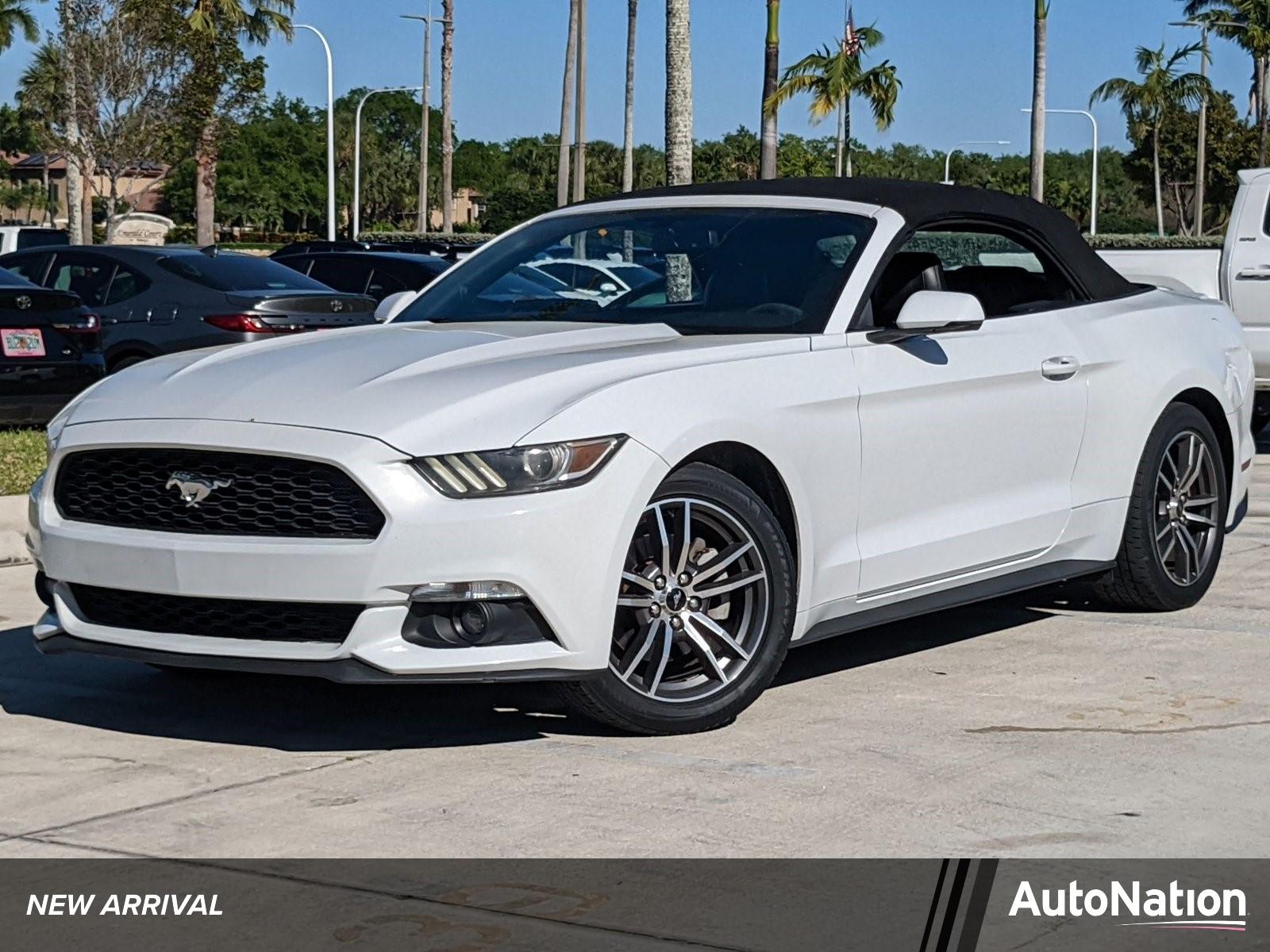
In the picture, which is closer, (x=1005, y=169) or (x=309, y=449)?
(x=309, y=449)

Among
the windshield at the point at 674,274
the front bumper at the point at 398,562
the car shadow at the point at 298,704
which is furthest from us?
the windshield at the point at 674,274

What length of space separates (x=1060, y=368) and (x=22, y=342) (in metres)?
8.79

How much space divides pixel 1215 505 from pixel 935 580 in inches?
73.7

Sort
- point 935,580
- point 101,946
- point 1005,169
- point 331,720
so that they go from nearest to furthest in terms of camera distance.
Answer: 1. point 101,946
2. point 331,720
3. point 935,580
4. point 1005,169

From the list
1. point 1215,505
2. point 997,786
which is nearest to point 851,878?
point 997,786

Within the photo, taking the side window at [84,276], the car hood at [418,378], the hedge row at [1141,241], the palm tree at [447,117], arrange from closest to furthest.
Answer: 1. the car hood at [418,378]
2. the side window at [84,276]
3. the hedge row at [1141,241]
4. the palm tree at [447,117]

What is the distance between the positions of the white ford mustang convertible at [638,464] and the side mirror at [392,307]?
0.38 feet

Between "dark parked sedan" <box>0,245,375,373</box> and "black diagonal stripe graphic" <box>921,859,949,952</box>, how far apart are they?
1124 centimetres

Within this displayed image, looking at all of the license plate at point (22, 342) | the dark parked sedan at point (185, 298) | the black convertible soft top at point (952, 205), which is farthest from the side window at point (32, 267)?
the black convertible soft top at point (952, 205)

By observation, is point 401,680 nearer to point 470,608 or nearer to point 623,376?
point 470,608

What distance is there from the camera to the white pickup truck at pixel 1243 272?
13.7m

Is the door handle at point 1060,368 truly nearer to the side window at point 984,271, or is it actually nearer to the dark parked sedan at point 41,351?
the side window at point 984,271

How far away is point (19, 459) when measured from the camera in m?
12.7

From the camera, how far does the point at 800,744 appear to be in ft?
18.6
